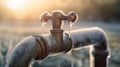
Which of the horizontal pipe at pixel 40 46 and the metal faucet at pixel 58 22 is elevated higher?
the metal faucet at pixel 58 22

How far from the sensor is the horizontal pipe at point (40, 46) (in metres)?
2.19

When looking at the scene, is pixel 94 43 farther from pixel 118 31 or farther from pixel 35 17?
pixel 118 31

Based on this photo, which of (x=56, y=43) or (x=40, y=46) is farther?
(x=56, y=43)

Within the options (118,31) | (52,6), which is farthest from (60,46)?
(118,31)

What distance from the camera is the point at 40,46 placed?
233 centimetres

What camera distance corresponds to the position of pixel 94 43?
10.5 ft

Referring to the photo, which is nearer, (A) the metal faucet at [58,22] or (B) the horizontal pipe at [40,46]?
(B) the horizontal pipe at [40,46]

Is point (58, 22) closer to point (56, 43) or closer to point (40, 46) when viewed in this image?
point (56, 43)

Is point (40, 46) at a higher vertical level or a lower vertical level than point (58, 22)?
lower

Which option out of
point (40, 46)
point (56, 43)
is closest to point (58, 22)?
point (56, 43)

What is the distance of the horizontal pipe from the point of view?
219 cm

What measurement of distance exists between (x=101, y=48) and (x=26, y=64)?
1305mm

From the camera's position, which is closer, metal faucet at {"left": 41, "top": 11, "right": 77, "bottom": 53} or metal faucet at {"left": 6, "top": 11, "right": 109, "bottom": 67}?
metal faucet at {"left": 6, "top": 11, "right": 109, "bottom": 67}

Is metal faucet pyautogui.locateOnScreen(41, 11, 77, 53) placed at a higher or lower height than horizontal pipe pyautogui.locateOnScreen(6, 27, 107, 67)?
higher
